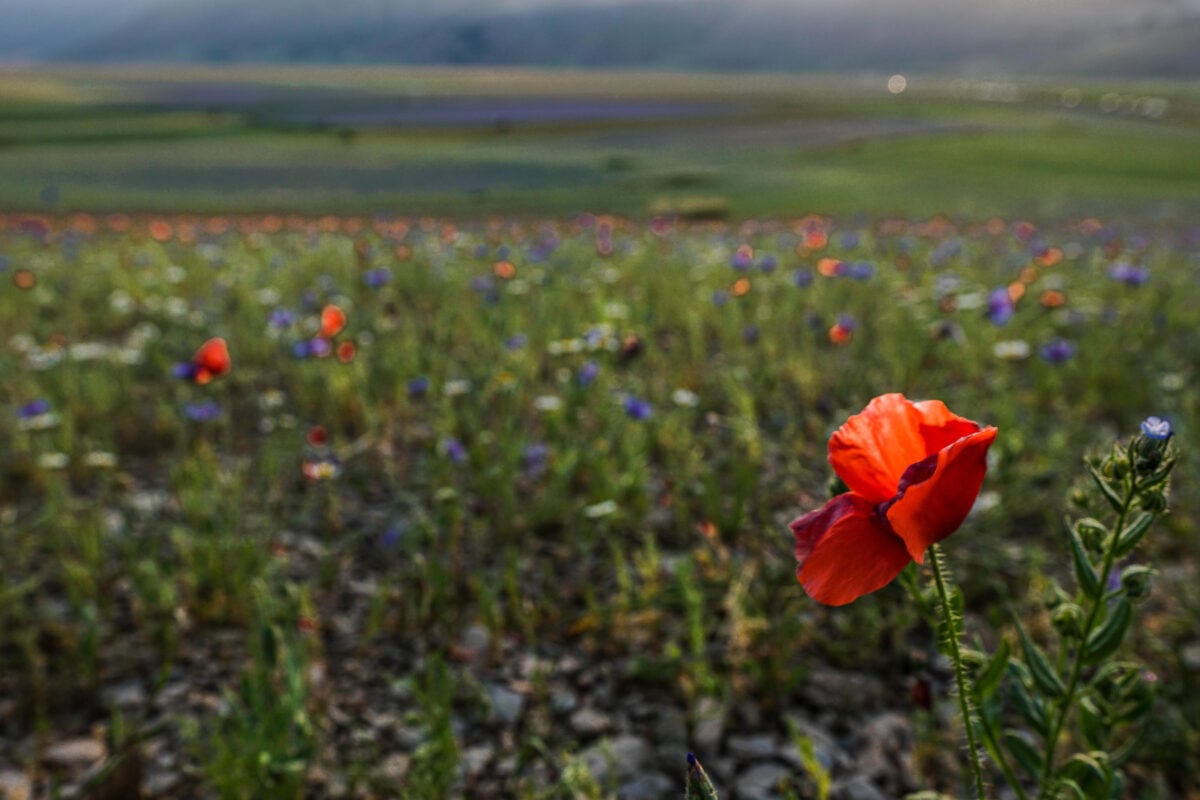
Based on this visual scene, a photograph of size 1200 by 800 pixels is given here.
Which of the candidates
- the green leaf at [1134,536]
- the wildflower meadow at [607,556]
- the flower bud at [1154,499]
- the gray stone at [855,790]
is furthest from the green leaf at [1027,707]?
the gray stone at [855,790]

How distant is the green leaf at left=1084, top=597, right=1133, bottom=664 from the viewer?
138 centimetres

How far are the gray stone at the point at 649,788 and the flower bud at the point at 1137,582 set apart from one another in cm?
110

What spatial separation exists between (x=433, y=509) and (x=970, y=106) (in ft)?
175

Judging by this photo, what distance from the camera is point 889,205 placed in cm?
1473

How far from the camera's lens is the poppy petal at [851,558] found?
1022mm

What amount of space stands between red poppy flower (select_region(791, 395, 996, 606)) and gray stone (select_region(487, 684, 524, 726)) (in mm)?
1453

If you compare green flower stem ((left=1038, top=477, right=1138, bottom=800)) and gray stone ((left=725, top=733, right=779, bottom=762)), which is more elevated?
green flower stem ((left=1038, top=477, right=1138, bottom=800))

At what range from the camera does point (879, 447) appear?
3.48 feet

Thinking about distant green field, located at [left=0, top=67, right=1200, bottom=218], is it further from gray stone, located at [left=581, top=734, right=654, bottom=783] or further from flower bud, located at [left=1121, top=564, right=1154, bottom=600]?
flower bud, located at [left=1121, top=564, right=1154, bottom=600]

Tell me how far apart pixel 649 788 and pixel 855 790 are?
459mm

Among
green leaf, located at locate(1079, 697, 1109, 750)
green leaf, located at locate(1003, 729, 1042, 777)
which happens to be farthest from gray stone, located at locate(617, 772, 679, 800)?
green leaf, located at locate(1079, 697, 1109, 750)

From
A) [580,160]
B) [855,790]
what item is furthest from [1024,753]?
[580,160]

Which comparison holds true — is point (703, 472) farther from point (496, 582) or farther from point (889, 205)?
point (889, 205)

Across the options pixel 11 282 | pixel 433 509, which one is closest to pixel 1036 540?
pixel 433 509
